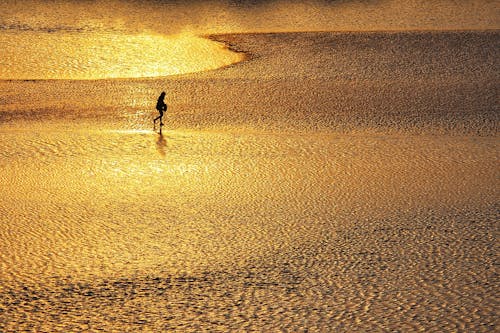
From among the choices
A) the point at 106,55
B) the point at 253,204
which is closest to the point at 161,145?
the point at 253,204

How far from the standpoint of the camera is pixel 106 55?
12984 mm

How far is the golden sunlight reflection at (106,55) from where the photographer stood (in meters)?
11.8

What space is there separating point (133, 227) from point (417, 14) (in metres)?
12.5

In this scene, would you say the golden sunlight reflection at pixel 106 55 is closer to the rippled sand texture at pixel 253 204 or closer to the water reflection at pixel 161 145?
the rippled sand texture at pixel 253 204

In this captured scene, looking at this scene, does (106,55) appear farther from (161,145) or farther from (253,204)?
(253,204)

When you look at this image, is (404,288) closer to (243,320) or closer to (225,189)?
(243,320)

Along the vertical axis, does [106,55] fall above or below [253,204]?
above

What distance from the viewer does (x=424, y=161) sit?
278 inches

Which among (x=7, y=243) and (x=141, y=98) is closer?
(x=7, y=243)

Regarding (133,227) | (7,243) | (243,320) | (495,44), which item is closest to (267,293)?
(243,320)

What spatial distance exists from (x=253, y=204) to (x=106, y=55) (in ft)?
25.8

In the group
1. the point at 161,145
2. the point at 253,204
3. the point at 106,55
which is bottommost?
the point at 253,204

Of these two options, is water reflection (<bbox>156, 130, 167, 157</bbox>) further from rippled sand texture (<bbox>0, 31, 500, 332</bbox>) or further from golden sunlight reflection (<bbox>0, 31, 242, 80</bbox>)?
golden sunlight reflection (<bbox>0, 31, 242, 80</bbox>)

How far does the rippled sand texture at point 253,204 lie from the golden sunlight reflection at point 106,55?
40.3 inches
